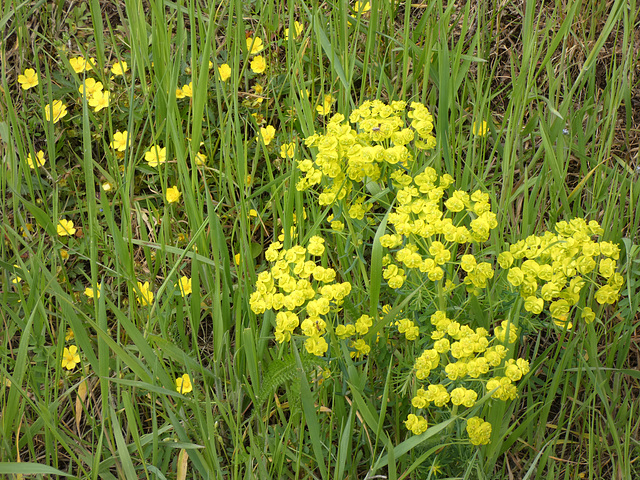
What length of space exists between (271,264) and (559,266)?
0.90 metres

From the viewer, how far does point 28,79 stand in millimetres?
2301

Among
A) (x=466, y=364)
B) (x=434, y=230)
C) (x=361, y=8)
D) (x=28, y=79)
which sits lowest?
(x=466, y=364)

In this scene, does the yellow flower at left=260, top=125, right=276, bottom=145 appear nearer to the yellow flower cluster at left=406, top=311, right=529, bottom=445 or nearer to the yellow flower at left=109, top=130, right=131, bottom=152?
the yellow flower at left=109, top=130, right=131, bottom=152

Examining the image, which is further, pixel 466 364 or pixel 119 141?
pixel 119 141

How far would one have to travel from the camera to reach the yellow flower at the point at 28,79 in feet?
7.47

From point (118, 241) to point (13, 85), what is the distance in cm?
126

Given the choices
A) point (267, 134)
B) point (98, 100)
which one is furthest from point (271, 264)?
point (98, 100)

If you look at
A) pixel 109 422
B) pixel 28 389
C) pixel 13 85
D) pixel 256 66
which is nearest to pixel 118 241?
pixel 109 422

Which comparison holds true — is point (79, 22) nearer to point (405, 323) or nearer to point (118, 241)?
point (118, 241)

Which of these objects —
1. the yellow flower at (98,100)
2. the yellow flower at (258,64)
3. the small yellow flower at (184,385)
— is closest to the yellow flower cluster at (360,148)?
the small yellow flower at (184,385)

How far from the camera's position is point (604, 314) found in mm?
1753

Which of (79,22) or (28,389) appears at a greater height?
(79,22)

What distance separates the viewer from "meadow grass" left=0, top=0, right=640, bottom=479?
54.6 inches

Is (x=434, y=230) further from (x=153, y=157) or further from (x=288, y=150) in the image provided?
(x=153, y=157)
